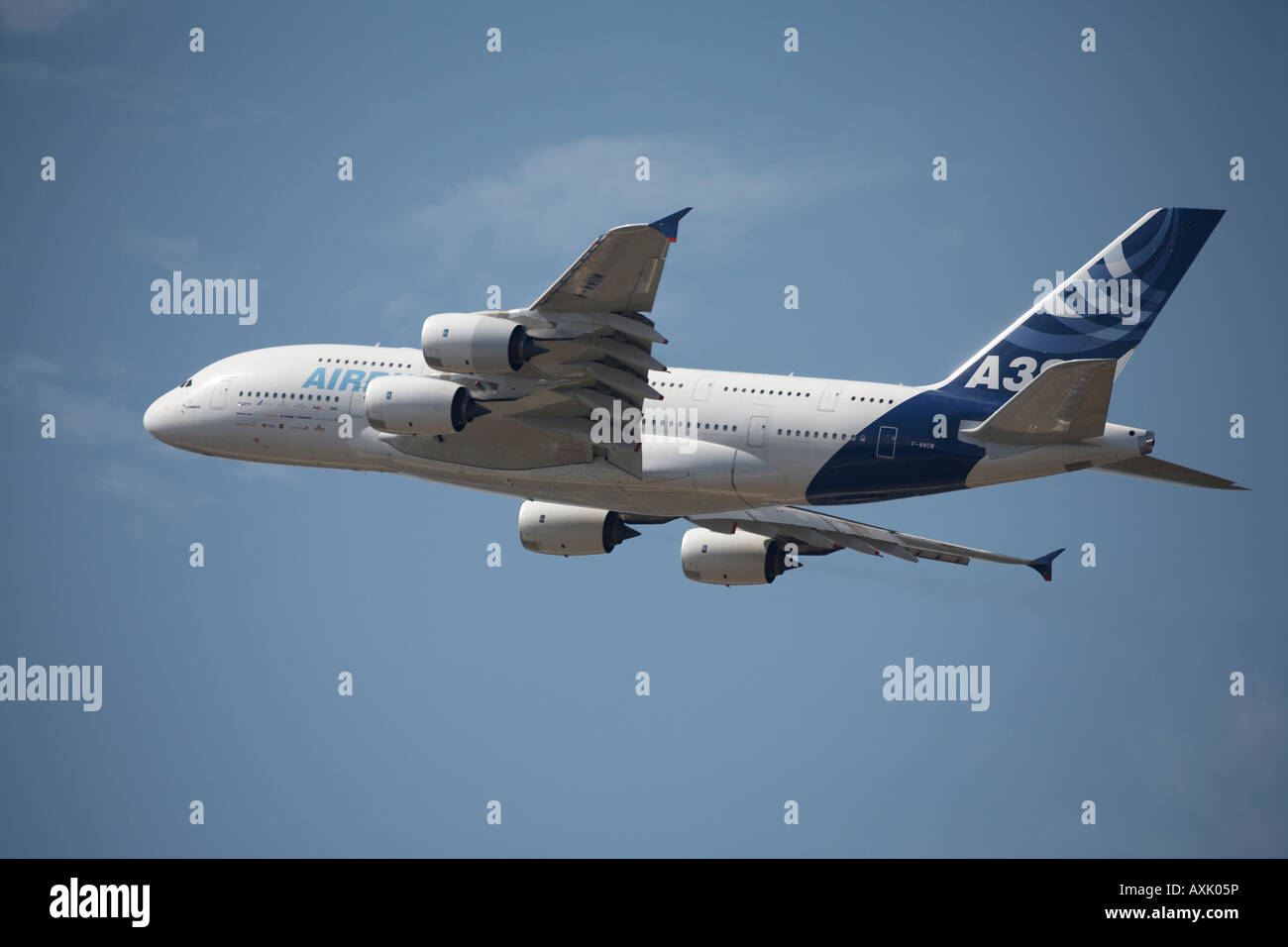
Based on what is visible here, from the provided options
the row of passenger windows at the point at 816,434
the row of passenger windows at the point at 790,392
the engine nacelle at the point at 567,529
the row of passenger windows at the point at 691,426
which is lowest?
the engine nacelle at the point at 567,529

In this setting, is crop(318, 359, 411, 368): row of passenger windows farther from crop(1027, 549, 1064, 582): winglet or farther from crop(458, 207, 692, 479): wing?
crop(1027, 549, 1064, 582): winglet

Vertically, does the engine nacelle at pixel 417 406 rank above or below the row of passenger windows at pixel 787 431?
above

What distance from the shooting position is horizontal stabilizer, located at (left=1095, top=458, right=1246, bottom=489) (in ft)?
126

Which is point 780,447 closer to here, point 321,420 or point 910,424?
point 910,424

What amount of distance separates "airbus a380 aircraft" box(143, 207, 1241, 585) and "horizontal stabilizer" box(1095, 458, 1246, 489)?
0.05m

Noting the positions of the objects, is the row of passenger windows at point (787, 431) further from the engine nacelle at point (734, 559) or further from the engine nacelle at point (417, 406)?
the engine nacelle at point (734, 559)

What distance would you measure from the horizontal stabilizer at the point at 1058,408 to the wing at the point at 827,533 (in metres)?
10.2

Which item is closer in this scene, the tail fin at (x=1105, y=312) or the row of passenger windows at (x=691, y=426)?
the row of passenger windows at (x=691, y=426)

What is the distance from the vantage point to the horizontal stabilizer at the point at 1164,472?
38438 millimetres

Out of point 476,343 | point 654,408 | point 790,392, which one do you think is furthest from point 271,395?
point 790,392

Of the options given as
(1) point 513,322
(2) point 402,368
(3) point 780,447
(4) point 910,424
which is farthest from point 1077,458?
(2) point 402,368

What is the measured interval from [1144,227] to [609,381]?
14990 millimetres

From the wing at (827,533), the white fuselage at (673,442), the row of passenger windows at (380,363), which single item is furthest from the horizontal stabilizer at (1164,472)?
the row of passenger windows at (380,363)

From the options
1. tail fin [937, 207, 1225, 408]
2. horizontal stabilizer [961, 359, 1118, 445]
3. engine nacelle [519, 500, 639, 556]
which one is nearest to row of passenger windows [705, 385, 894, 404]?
tail fin [937, 207, 1225, 408]
